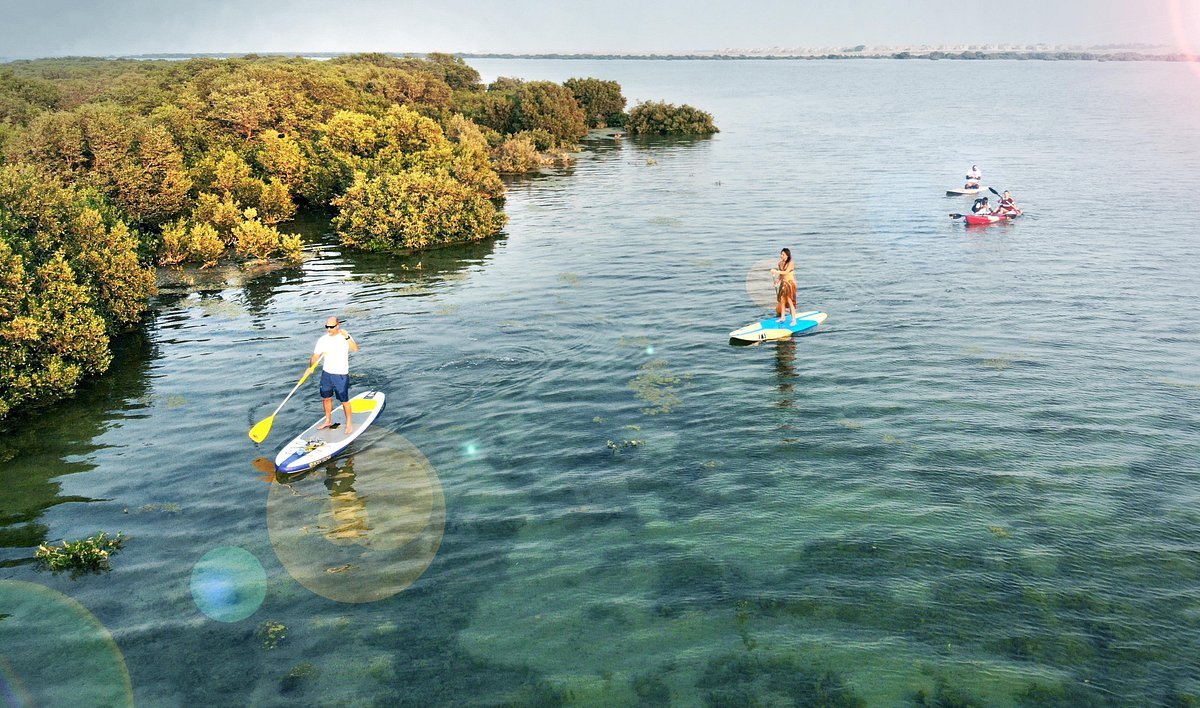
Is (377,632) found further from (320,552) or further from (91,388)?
(91,388)

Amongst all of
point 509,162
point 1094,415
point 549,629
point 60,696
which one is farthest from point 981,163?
point 60,696

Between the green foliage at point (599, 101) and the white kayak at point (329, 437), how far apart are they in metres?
84.0

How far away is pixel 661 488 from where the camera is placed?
15.9 metres

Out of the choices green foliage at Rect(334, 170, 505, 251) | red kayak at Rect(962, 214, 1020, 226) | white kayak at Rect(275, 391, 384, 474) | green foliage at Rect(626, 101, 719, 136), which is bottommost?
white kayak at Rect(275, 391, 384, 474)

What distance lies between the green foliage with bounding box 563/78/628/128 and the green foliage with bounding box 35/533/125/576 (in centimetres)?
9035

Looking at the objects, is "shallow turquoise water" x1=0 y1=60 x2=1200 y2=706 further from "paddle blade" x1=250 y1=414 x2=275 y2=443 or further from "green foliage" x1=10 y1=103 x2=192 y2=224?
"green foliage" x1=10 y1=103 x2=192 y2=224

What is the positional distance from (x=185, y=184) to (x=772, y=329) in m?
29.4

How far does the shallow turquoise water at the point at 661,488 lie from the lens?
1125 cm

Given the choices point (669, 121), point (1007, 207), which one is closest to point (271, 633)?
point (1007, 207)

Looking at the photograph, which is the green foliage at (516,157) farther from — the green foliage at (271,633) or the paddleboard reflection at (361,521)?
the green foliage at (271,633)

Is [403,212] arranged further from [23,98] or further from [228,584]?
[23,98]

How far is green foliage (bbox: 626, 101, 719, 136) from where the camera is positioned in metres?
91.0

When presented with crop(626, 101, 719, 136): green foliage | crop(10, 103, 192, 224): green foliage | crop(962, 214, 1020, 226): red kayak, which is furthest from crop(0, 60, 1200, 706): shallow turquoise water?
crop(626, 101, 719, 136): green foliage

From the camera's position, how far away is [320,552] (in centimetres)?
1393
